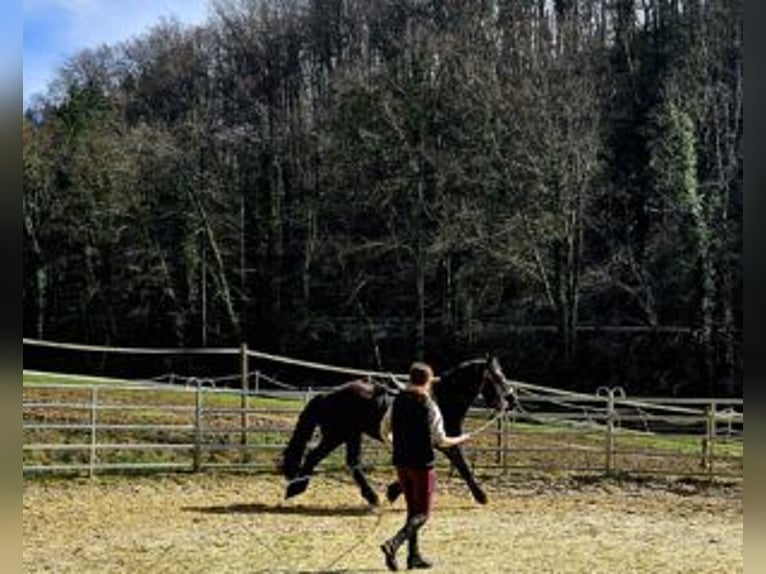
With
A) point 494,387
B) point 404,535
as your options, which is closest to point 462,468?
point 494,387

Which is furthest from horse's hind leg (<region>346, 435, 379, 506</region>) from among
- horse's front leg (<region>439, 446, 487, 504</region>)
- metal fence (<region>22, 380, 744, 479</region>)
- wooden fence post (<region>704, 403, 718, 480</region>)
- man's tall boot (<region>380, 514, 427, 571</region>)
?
wooden fence post (<region>704, 403, 718, 480</region>)

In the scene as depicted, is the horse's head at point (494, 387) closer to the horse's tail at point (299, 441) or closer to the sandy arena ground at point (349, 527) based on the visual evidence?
the sandy arena ground at point (349, 527)

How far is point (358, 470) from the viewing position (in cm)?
921

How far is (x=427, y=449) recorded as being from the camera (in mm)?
6410

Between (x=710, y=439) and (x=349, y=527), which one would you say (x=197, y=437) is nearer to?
(x=349, y=527)

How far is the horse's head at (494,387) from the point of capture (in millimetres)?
9367

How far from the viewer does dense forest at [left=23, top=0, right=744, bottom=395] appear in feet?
78.3

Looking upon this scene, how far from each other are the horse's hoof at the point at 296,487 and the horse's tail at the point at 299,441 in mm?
67

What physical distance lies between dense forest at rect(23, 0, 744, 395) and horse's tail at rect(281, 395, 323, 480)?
14.7 meters

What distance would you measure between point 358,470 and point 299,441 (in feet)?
2.05

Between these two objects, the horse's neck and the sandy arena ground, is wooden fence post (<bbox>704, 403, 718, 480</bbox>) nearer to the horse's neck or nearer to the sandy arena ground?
the sandy arena ground

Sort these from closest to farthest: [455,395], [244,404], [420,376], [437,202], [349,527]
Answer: [420,376] → [349,527] → [455,395] → [244,404] → [437,202]

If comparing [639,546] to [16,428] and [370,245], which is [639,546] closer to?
[16,428]

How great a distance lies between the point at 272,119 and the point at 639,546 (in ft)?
89.3
